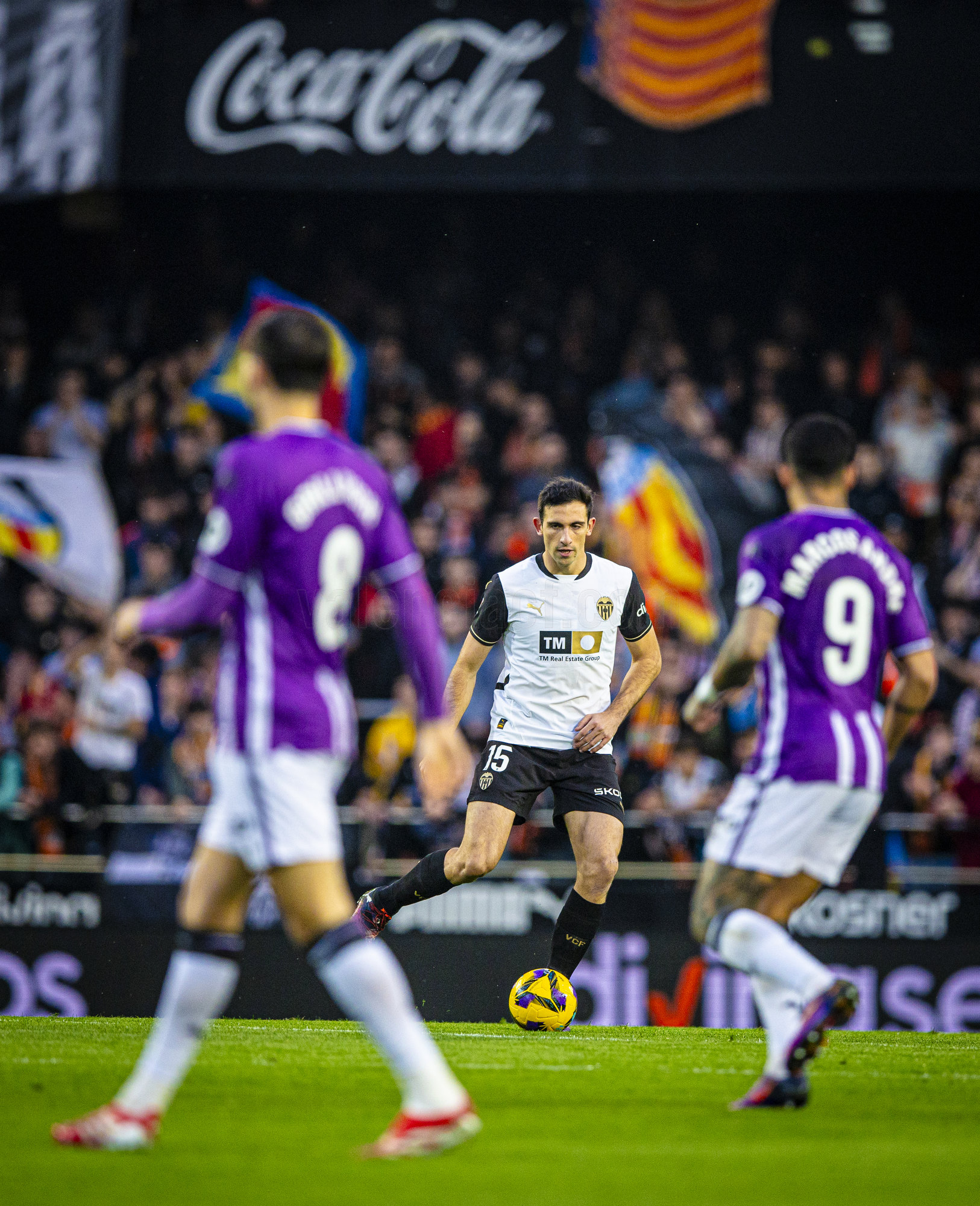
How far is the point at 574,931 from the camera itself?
8.77m

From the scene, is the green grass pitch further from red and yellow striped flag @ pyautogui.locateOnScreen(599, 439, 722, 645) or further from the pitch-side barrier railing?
red and yellow striped flag @ pyautogui.locateOnScreen(599, 439, 722, 645)

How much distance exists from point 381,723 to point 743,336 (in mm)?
8554

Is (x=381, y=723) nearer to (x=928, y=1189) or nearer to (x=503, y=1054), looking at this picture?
(x=503, y=1054)


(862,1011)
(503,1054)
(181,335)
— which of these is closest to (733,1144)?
(503,1054)

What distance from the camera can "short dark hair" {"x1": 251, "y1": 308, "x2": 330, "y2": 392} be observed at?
16.0 ft

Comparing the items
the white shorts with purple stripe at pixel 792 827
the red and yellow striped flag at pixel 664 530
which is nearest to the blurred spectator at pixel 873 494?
the red and yellow striped flag at pixel 664 530

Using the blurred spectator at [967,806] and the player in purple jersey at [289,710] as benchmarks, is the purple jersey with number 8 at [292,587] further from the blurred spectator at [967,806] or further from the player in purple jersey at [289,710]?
the blurred spectator at [967,806]

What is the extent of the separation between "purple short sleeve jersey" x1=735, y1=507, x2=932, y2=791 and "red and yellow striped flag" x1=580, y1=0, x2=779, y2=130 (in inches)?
525

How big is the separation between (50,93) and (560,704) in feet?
38.8

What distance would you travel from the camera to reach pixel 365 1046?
770 cm

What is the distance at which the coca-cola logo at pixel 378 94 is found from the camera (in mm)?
18438

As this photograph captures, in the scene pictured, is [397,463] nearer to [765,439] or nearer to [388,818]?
[765,439]

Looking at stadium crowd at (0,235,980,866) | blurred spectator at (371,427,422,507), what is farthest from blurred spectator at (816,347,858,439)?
blurred spectator at (371,427,422,507)

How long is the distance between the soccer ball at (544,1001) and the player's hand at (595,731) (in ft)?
3.96
